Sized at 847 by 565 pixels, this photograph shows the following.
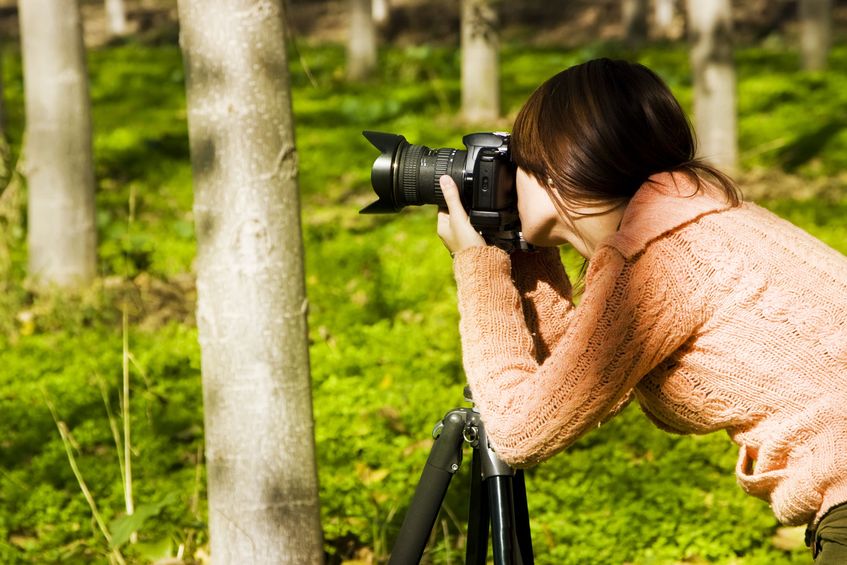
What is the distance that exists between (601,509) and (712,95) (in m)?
4.73

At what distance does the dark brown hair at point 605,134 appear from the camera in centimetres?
175

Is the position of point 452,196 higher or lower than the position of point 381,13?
higher

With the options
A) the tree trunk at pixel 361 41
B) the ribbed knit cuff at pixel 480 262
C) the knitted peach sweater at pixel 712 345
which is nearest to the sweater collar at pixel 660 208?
the knitted peach sweater at pixel 712 345

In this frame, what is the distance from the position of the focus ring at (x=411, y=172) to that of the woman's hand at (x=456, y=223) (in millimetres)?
62

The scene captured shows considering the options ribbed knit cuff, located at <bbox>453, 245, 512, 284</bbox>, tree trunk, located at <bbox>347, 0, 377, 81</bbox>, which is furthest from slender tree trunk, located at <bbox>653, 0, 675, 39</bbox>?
ribbed knit cuff, located at <bbox>453, 245, 512, 284</bbox>

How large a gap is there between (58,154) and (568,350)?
4.49 m

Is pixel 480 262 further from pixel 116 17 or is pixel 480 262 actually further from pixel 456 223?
pixel 116 17

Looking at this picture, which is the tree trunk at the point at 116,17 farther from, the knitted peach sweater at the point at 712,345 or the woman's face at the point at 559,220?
the knitted peach sweater at the point at 712,345

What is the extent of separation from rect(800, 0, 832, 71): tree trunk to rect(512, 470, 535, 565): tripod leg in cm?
1020

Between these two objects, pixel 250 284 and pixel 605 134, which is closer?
pixel 605 134

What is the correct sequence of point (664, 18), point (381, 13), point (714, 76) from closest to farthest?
point (714, 76) → point (381, 13) → point (664, 18)

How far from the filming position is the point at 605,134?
1741mm

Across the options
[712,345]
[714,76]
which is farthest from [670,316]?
[714,76]

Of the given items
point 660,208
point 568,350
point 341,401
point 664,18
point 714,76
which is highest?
point 660,208
